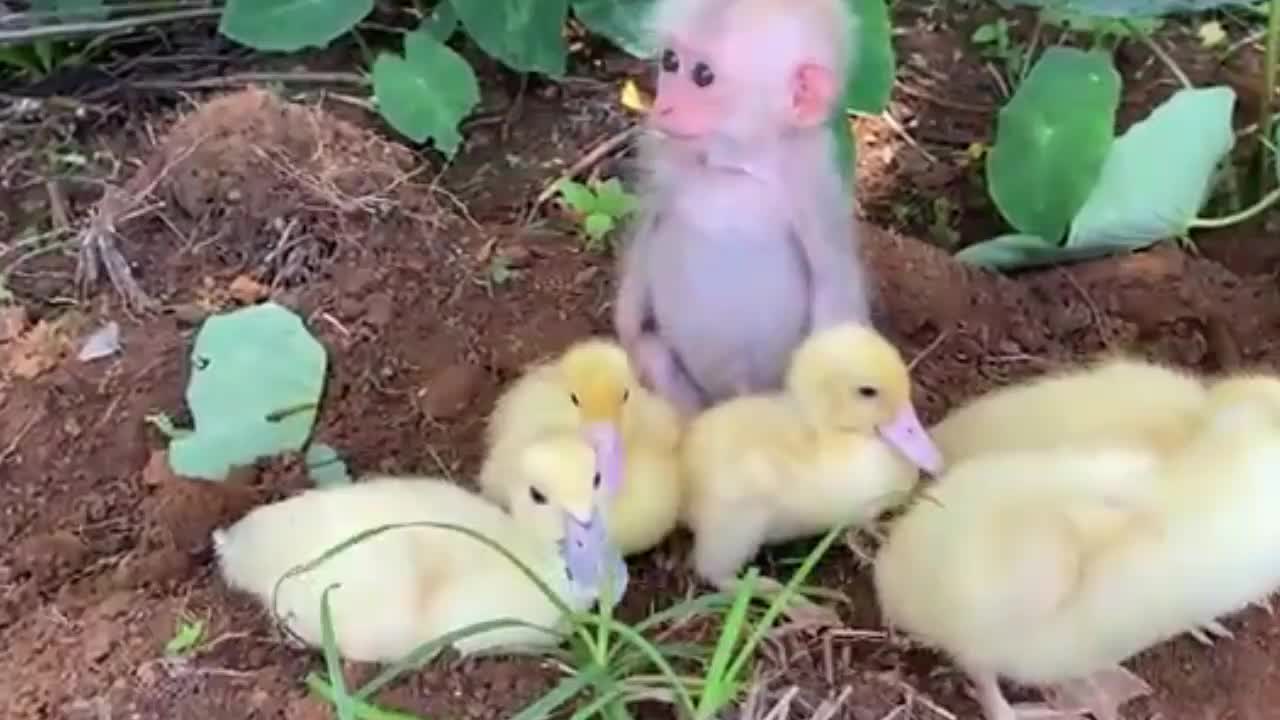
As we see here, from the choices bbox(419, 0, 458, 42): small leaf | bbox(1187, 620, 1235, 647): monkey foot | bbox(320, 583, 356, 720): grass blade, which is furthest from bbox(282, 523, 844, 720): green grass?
bbox(419, 0, 458, 42): small leaf

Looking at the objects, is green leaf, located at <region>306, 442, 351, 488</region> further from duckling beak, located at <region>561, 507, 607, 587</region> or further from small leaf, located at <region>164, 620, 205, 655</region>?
duckling beak, located at <region>561, 507, 607, 587</region>

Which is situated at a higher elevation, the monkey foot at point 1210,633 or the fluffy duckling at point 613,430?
the fluffy duckling at point 613,430

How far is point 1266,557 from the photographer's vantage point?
1.72 metres

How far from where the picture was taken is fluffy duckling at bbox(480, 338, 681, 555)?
5.95 ft

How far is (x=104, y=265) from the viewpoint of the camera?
244 centimetres

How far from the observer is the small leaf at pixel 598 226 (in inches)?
97.0

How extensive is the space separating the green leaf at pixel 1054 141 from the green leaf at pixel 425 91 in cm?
57

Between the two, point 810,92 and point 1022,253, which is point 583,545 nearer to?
point 810,92

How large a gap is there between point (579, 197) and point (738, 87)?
2.12 feet

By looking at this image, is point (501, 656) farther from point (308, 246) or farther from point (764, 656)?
point (308, 246)

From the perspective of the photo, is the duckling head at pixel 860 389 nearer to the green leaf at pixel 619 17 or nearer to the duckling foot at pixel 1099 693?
the duckling foot at pixel 1099 693

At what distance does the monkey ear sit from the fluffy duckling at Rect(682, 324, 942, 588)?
170 mm

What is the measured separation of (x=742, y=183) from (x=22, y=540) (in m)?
0.71

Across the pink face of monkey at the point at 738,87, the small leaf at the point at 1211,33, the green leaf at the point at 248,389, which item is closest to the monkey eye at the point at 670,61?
the pink face of monkey at the point at 738,87
